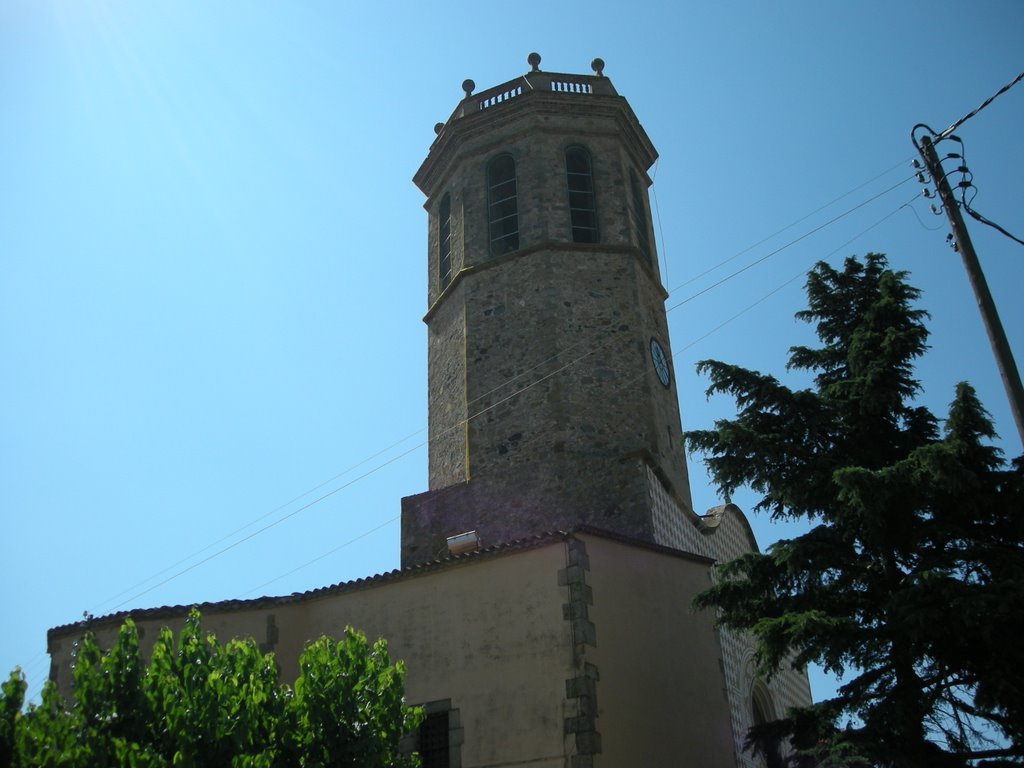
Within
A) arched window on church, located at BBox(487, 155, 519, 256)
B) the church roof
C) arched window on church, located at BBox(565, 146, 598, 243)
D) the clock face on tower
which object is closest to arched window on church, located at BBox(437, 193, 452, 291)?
arched window on church, located at BBox(487, 155, 519, 256)

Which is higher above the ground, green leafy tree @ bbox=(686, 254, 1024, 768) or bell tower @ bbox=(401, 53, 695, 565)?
bell tower @ bbox=(401, 53, 695, 565)

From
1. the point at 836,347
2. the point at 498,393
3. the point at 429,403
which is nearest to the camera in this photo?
the point at 836,347

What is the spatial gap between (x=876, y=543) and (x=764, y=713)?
22.9 ft

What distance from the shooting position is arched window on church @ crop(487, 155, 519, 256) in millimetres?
19734

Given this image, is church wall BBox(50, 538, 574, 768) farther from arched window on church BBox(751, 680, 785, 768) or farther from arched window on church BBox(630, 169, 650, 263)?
arched window on church BBox(630, 169, 650, 263)

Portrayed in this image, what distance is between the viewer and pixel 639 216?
2091 centimetres

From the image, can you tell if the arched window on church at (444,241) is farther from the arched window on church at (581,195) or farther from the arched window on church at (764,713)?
the arched window on church at (764,713)

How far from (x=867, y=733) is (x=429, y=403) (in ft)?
36.9

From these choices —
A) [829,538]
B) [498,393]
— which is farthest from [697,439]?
[498,393]

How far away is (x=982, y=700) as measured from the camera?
9.61 metres

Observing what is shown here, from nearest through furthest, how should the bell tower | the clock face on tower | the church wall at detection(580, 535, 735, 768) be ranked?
the church wall at detection(580, 535, 735, 768)
the bell tower
the clock face on tower

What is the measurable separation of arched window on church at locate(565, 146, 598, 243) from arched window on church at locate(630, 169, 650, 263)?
35.1 inches

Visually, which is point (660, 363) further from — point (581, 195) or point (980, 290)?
point (980, 290)

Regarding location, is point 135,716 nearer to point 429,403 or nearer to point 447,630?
point 447,630
